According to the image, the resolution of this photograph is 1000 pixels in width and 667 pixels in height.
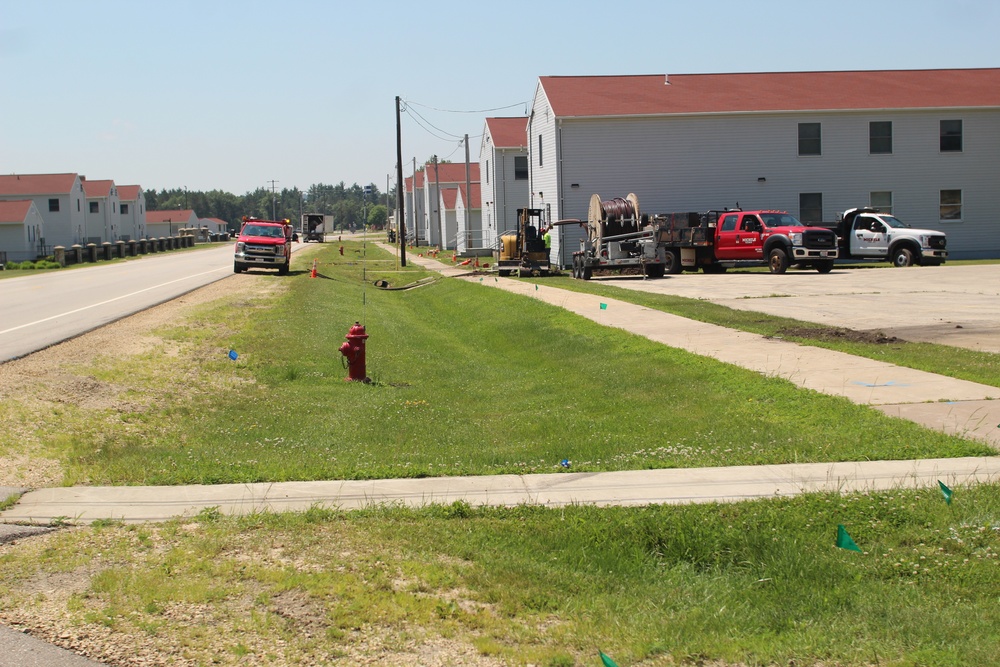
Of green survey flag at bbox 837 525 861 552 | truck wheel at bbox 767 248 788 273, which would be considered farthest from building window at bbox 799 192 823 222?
green survey flag at bbox 837 525 861 552

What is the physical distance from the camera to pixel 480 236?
67.6 metres

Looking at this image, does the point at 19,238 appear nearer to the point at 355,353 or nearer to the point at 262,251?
the point at 262,251

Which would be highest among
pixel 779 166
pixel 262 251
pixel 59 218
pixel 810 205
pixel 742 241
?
pixel 59 218

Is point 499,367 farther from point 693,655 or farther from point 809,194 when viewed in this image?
point 809,194

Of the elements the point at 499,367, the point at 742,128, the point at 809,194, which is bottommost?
the point at 499,367

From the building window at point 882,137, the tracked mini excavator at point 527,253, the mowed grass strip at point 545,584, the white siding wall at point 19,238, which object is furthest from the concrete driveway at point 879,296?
the white siding wall at point 19,238

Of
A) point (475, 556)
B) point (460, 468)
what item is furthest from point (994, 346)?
point (475, 556)

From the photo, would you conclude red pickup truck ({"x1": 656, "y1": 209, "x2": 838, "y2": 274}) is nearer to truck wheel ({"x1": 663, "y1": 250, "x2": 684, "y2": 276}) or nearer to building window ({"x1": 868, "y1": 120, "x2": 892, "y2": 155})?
truck wheel ({"x1": 663, "y1": 250, "x2": 684, "y2": 276})

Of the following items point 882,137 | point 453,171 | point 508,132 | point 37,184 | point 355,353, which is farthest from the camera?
point 37,184

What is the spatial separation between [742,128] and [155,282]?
2601 cm

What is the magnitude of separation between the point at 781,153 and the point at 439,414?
36178 mm

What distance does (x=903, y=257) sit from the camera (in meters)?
38.5

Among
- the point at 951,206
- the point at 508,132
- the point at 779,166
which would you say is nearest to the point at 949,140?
the point at 951,206

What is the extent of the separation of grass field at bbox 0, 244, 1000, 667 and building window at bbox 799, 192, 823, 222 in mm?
35264
